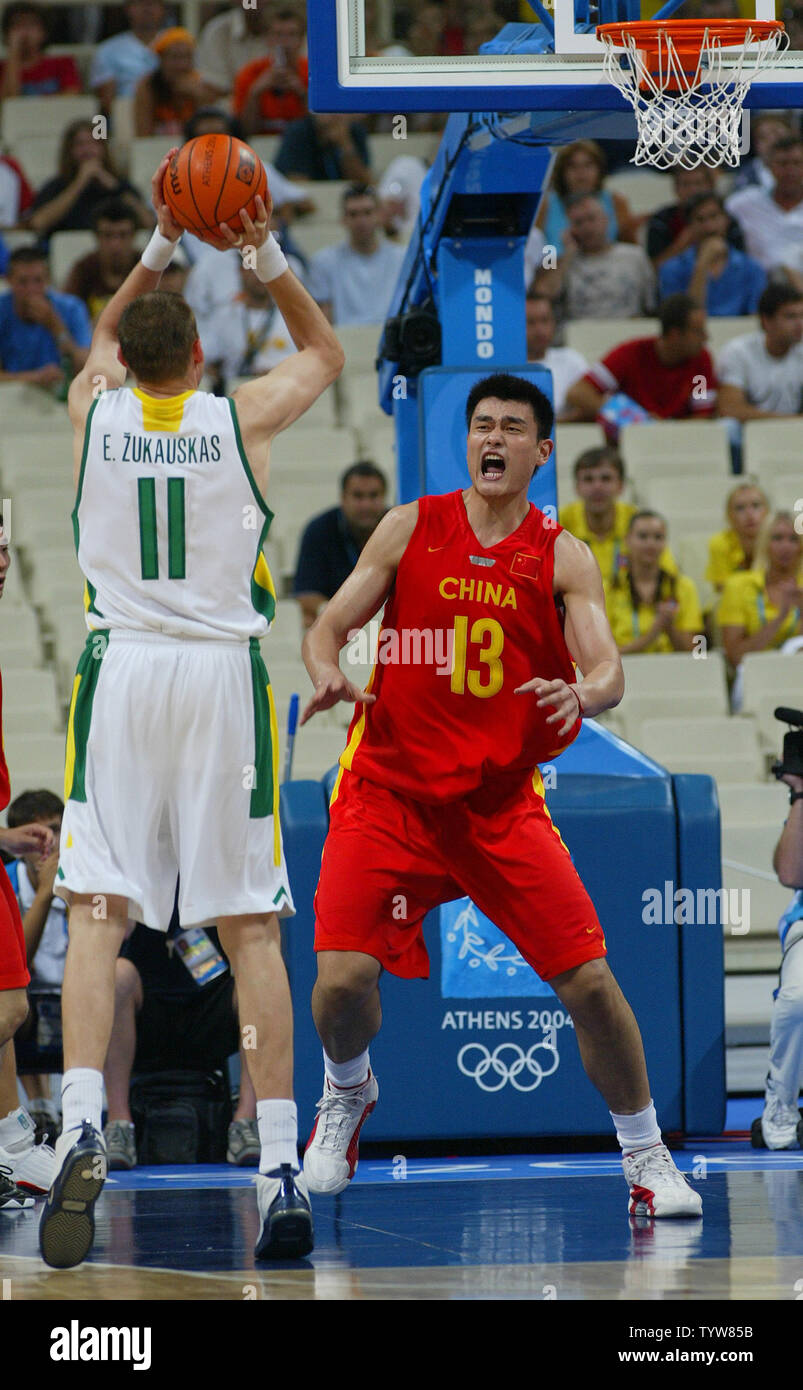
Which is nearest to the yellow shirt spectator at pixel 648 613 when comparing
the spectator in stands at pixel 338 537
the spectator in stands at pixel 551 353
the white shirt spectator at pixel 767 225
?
the spectator in stands at pixel 338 537

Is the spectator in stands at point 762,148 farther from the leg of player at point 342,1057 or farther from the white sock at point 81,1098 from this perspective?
the white sock at point 81,1098

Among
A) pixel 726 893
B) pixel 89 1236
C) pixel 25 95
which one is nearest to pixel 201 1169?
pixel 89 1236

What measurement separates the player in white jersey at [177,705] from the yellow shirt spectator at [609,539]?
5730mm

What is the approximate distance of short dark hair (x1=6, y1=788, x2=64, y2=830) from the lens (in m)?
7.23

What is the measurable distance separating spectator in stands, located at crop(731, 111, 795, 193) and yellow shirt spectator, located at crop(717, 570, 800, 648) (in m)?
4.09

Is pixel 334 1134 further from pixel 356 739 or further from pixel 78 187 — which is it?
pixel 78 187

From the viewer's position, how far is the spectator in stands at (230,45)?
1462cm

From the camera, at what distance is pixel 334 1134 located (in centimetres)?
552

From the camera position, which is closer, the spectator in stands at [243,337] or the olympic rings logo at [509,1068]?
the olympic rings logo at [509,1068]

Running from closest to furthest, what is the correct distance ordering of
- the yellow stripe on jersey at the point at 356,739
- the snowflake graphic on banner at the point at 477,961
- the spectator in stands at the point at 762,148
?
the yellow stripe on jersey at the point at 356,739
the snowflake graphic on banner at the point at 477,961
the spectator in stands at the point at 762,148

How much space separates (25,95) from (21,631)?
605 cm

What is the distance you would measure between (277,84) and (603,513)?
17.3ft

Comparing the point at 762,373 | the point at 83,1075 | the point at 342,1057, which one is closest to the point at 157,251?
the point at 83,1075

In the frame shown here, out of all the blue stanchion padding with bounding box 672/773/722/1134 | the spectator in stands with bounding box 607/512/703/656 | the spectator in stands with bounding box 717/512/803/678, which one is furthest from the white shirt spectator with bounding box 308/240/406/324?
the blue stanchion padding with bounding box 672/773/722/1134
